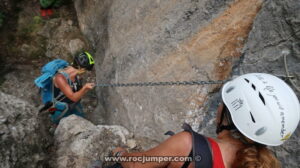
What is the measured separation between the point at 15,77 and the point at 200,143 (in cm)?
696

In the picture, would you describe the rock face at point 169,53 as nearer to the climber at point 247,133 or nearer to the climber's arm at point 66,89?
the climber's arm at point 66,89

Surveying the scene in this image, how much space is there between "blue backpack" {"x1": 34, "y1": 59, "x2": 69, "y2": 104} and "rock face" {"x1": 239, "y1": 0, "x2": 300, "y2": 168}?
337 cm

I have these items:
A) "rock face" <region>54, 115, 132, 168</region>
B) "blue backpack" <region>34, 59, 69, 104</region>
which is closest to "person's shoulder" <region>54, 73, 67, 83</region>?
"blue backpack" <region>34, 59, 69, 104</region>

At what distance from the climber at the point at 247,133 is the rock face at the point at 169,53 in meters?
1.40

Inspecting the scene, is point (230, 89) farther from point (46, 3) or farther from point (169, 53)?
point (46, 3)

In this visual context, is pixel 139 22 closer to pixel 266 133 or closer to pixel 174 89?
pixel 174 89

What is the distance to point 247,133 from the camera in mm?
2051

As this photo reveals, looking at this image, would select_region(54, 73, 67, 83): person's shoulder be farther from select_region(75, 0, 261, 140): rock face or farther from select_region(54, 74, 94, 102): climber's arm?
select_region(75, 0, 261, 140): rock face

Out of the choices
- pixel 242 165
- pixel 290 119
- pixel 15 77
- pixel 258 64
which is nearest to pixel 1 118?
pixel 242 165

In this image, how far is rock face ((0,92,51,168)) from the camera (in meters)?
2.38

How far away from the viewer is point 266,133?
2014 millimetres

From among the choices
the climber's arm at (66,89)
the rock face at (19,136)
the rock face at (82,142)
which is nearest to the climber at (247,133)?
the rock face at (19,136)

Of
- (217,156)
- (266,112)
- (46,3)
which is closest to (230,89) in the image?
(266,112)

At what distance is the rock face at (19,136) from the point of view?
7.81ft
